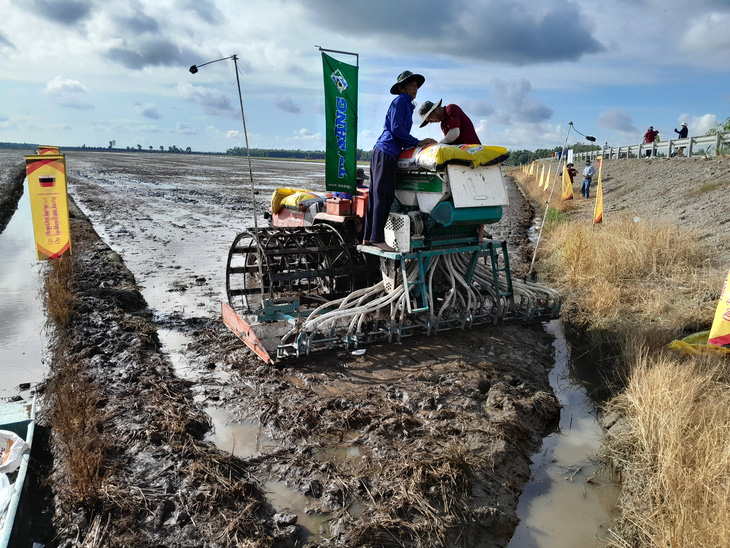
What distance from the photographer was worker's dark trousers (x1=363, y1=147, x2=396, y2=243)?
6566 mm

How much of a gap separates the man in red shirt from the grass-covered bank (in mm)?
3289

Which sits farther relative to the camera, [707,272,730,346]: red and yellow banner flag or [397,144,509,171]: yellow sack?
[397,144,509,171]: yellow sack

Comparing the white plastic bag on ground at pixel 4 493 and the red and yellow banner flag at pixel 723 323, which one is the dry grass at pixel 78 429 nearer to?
the white plastic bag on ground at pixel 4 493

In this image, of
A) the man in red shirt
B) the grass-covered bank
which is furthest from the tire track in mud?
the man in red shirt

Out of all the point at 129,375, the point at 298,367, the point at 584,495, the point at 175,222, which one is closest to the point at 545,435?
the point at 584,495

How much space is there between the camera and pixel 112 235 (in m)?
15.7

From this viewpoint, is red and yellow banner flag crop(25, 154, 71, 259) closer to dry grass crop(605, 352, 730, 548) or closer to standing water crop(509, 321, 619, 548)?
standing water crop(509, 321, 619, 548)

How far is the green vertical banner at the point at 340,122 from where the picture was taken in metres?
6.63

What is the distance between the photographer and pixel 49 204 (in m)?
9.24

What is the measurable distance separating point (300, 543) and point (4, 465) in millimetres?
2374

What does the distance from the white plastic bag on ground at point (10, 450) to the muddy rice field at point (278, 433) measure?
0.28 m

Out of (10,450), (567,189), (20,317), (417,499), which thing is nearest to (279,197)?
(20,317)

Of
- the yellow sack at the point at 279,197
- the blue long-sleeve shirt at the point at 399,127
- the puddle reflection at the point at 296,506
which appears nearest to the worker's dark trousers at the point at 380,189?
the blue long-sleeve shirt at the point at 399,127

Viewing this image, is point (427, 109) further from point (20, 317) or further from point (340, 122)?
point (20, 317)
